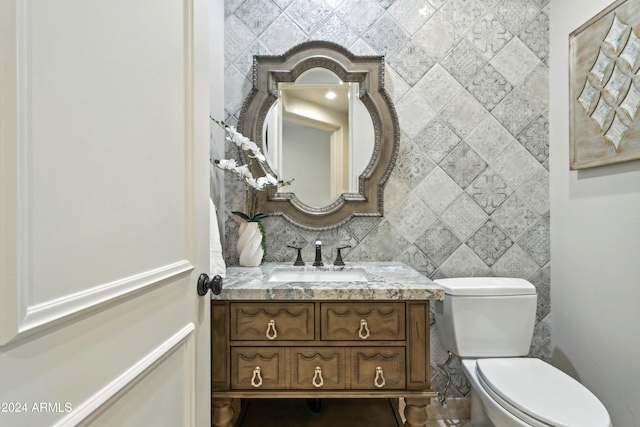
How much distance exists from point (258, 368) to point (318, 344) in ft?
0.75

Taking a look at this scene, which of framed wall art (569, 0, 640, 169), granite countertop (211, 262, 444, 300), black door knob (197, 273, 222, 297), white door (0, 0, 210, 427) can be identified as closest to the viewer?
white door (0, 0, 210, 427)

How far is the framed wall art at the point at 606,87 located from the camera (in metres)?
1.32

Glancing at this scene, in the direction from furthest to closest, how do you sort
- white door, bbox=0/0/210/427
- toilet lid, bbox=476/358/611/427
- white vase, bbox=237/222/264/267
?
white vase, bbox=237/222/264/267 → toilet lid, bbox=476/358/611/427 → white door, bbox=0/0/210/427

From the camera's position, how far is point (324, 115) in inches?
70.3

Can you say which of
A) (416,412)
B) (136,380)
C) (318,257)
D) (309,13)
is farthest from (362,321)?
(309,13)

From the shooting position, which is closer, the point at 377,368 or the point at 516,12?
the point at 377,368

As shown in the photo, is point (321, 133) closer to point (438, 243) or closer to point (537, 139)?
point (438, 243)

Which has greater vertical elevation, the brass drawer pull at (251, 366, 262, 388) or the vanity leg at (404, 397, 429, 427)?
the brass drawer pull at (251, 366, 262, 388)

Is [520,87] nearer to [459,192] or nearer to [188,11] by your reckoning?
[459,192]

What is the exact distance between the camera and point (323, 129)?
178 centimetres

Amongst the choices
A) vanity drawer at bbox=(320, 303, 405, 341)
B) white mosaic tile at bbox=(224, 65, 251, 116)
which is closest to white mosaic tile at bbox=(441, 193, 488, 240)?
vanity drawer at bbox=(320, 303, 405, 341)

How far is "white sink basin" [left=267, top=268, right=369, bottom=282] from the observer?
5.30 ft

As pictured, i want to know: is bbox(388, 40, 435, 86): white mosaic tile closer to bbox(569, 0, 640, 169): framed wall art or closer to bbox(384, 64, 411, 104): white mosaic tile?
bbox(384, 64, 411, 104): white mosaic tile

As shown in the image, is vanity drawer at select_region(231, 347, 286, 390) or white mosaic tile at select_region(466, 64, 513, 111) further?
white mosaic tile at select_region(466, 64, 513, 111)
